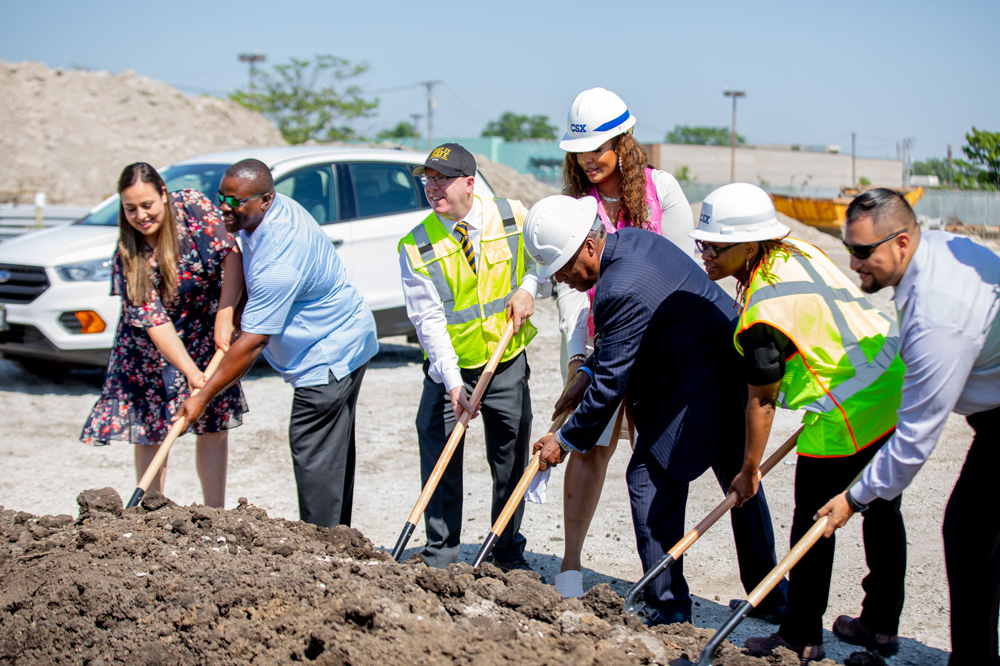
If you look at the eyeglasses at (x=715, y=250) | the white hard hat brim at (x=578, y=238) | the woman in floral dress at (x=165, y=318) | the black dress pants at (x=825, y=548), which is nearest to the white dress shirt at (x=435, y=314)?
the white hard hat brim at (x=578, y=238)

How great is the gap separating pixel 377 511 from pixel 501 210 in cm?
209

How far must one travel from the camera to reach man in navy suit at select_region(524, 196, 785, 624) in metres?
3.33

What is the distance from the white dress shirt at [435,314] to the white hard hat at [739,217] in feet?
3.76

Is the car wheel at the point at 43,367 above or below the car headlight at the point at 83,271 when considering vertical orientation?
below

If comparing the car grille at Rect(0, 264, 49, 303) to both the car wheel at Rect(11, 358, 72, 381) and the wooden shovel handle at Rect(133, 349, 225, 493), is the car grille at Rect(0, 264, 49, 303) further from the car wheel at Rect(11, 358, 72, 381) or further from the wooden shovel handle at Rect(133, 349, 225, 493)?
the wooden shovel handle at Rect(133, 349, 225, 493)

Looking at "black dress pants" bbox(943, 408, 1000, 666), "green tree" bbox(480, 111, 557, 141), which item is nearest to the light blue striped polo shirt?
"black dress pants" bbox(943, 408, 1000, 666)

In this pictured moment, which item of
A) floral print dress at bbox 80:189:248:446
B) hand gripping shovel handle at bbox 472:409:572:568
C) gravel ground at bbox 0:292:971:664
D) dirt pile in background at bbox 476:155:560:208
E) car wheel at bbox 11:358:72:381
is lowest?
gravel ground at bbox 0:292:971:664

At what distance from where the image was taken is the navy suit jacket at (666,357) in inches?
131

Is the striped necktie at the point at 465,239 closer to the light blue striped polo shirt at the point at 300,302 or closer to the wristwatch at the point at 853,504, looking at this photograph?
the light blue striped polo shirt at the point at 300,302

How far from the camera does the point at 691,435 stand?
3.42 meters

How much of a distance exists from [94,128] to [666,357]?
33.6 metres

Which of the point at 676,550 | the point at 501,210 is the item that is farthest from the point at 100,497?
the point at 676,550

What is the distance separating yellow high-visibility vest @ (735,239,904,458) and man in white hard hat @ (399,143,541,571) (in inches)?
56.0

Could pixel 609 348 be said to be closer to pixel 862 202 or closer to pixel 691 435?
pixel 691 435
